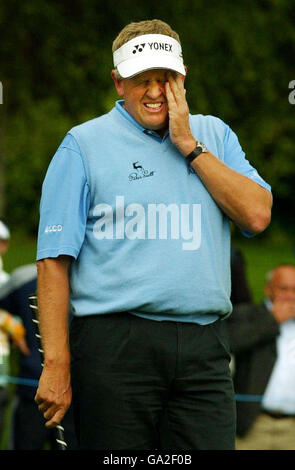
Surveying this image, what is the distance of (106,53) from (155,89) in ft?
17.3

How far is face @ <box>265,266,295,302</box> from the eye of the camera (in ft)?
17.7

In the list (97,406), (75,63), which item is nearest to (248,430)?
(97,406)

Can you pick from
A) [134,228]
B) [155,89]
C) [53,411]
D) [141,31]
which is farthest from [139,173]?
[53,411]

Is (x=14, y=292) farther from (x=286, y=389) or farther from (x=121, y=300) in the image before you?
(x=121, y=300)

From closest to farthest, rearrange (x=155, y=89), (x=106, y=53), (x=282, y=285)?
1. (x=155, y=89)
2. (x=282, y=285)
3. (x=106, y=53)

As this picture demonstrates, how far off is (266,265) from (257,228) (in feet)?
50.2

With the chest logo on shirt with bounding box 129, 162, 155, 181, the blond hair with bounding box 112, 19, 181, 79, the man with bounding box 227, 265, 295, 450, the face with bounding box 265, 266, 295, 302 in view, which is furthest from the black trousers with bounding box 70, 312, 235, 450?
the face with bounding box 265, 266, 295, 302

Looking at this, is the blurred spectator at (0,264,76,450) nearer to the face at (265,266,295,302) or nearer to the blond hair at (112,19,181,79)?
the face at (265,266,295,302)

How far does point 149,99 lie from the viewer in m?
2.72

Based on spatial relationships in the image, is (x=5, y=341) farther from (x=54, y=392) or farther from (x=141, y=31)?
(x=141, y=31)

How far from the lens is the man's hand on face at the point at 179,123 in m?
2.65

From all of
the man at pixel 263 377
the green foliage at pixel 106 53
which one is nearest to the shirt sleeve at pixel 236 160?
the man at pixel 263 377

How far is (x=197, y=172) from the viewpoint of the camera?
8.67 feet

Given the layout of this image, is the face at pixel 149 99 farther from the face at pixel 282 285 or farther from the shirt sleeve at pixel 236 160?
the face at pixel 282 285
